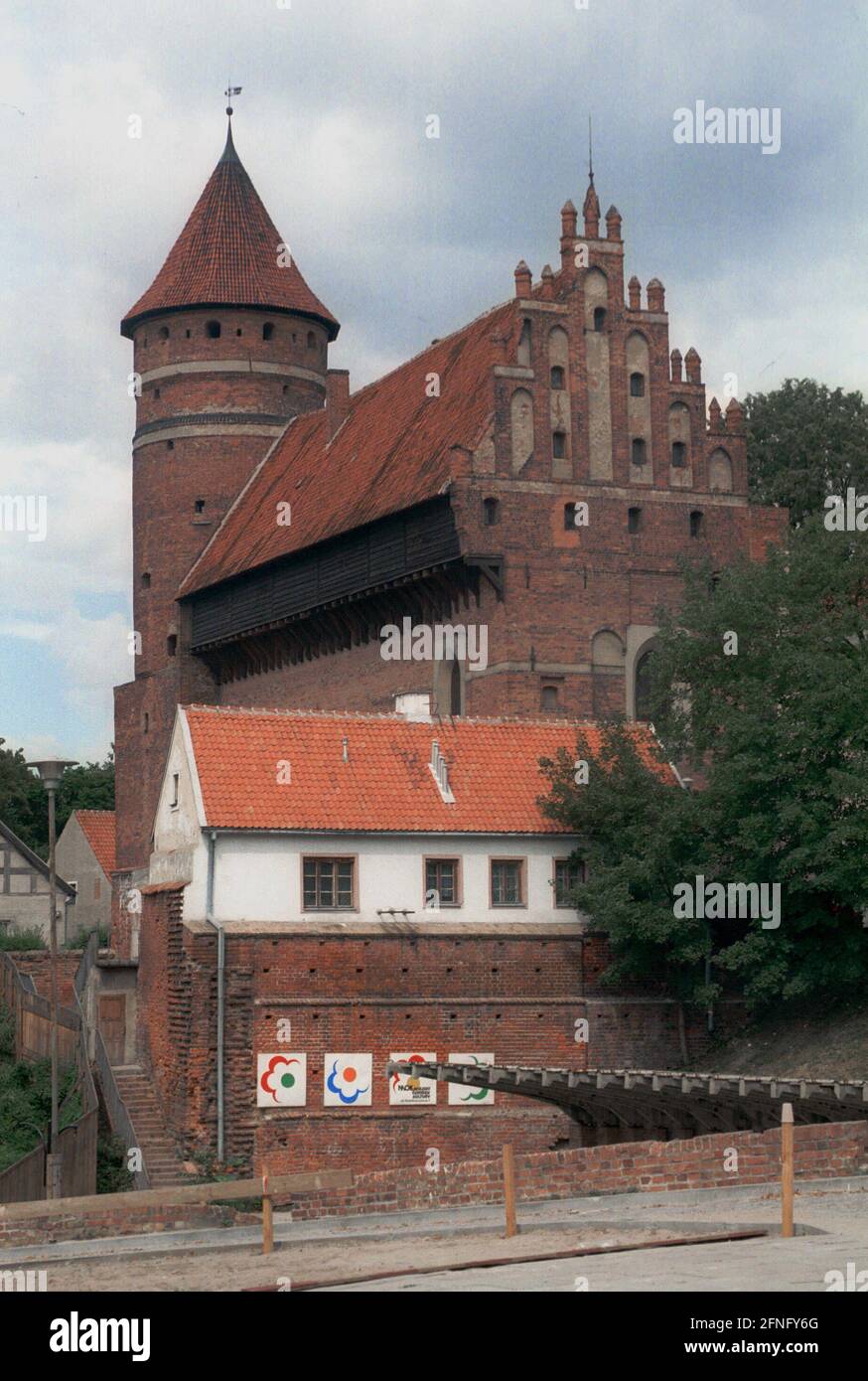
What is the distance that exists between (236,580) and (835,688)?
918 inches


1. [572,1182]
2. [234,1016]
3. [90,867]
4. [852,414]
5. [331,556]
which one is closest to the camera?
[572,1182]

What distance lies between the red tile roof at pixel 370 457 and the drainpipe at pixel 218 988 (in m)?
12.8

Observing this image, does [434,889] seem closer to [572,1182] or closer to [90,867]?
[572,1182]

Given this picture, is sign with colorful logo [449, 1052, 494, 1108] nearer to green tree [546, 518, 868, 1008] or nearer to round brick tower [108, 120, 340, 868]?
green tree [546, 518, 868, 1008]

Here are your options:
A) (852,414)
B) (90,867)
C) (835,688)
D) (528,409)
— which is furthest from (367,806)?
(90,867)

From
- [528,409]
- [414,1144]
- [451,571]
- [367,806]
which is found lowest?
[414,1144]

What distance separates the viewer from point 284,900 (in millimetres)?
32344

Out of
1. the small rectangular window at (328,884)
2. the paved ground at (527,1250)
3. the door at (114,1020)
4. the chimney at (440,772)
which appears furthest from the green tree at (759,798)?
the paved ground at (527,1250)

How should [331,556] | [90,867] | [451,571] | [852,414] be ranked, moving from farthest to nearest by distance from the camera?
1. [90,867]
2. [852,414]
3. [331,556]
4. [451,571]

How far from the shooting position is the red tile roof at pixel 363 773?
32781 millimetres

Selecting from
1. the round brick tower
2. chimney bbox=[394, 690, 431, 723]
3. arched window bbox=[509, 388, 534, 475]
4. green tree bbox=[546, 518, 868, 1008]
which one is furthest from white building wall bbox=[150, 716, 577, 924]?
the round brick tower

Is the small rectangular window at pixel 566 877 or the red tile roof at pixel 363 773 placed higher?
the red tile roof at pixel 363 773

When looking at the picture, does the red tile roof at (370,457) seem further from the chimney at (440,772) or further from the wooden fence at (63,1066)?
the wooden fence at (63,1066)

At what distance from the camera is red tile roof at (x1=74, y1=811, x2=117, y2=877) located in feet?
225
